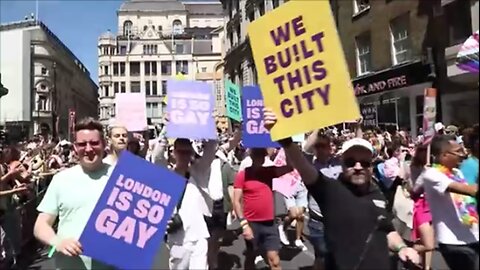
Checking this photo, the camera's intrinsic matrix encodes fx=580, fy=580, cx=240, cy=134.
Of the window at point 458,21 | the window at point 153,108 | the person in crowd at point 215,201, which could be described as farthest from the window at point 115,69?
the person in crowd at point 215,201

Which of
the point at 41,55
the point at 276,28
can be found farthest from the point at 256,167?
the point at 41,55

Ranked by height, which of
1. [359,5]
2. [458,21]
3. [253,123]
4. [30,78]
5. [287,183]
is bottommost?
[287,183]

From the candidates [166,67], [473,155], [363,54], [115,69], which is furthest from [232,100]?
[115,69]

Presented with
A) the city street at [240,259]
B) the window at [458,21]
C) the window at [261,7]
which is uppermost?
the window at [261,7]

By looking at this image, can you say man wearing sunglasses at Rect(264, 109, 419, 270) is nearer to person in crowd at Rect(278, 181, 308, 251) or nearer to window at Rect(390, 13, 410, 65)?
person in crowd at Rect(278, 181, 308, 251)

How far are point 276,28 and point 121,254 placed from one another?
1.68 m

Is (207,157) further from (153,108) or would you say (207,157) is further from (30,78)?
(153,108)

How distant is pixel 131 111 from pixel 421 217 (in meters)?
3.39

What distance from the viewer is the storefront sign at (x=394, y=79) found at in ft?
63.0

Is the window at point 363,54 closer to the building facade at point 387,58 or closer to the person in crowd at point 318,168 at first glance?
the building facade at point 387,58

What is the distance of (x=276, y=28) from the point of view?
365 cm

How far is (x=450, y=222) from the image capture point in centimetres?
448

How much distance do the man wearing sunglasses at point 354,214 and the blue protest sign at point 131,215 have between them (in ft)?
2.96

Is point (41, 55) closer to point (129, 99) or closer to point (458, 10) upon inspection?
point (458, 10)
